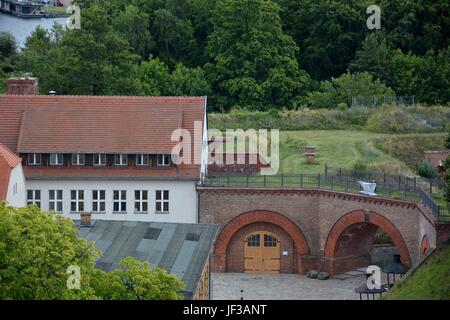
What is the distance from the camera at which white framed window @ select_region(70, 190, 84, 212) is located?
69.4 meters

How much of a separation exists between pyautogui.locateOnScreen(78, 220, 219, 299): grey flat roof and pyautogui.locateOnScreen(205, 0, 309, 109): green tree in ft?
121

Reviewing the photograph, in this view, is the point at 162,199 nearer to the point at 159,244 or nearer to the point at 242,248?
the point at 242,248

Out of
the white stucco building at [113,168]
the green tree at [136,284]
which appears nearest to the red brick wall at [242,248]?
the white stucco building at [113,168]

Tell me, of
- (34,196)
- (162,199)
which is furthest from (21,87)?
(162,199)

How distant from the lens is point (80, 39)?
8212 centimetres

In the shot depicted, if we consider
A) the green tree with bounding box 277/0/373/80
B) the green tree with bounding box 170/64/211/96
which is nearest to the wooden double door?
the green tree with bounding box 170/64/211/96

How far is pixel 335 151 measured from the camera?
75250mm

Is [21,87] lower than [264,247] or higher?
higher

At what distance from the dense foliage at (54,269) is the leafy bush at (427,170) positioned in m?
26.3

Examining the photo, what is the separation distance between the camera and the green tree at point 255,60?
312 ft

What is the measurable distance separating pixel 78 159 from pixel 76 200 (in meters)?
1.92

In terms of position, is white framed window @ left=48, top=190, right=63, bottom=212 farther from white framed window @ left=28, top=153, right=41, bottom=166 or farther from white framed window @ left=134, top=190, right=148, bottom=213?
white framed window @ left=134, top=190, right=148, bottom=213

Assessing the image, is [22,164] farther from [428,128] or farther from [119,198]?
[428,128]
